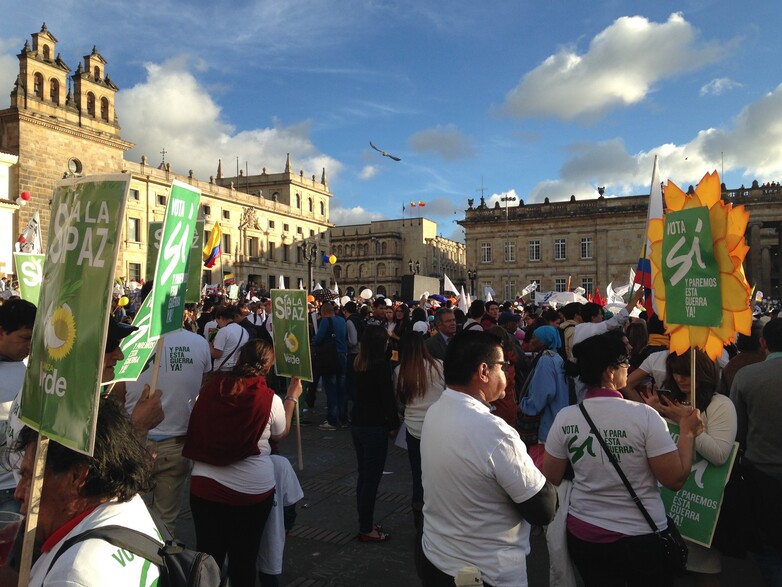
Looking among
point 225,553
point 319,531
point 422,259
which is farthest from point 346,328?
point 422,259

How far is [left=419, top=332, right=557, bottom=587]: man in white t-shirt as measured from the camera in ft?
7.68

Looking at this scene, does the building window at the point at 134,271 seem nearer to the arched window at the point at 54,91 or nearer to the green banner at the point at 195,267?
the arched window at the point at 54,91

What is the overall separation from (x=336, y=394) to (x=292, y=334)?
3.66 metres

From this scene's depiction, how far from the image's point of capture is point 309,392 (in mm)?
10828

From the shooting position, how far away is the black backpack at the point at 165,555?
1495 mm

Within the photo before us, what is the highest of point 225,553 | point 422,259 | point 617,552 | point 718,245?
point 422,259

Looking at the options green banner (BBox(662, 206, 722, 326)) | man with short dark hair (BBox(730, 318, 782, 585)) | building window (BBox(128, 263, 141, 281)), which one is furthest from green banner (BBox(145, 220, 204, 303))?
building window (BBox(128, 263, 141, 281))

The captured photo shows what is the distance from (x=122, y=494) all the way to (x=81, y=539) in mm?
210

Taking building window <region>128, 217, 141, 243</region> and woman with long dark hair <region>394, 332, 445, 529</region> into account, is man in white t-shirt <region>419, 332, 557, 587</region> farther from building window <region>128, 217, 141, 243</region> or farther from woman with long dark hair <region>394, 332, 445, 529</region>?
building window <region>128, 217, 141, 243</region>

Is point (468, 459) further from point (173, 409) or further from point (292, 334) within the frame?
point (292, 334)

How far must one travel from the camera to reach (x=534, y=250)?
54.5m

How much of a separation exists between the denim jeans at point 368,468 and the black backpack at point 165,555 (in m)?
3.50

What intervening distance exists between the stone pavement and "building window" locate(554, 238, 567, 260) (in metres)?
48.8

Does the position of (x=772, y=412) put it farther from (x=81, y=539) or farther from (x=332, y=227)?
(x=332, y=227)
